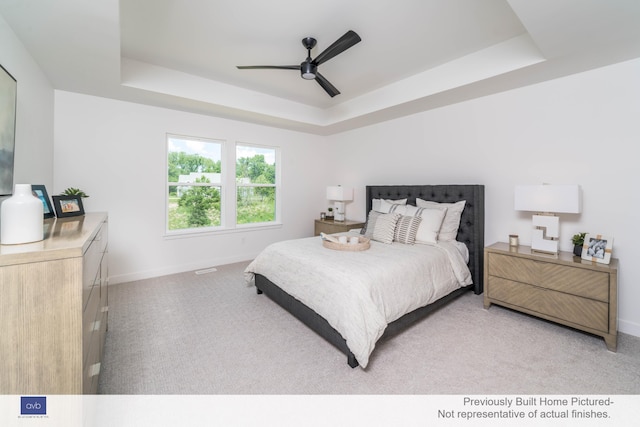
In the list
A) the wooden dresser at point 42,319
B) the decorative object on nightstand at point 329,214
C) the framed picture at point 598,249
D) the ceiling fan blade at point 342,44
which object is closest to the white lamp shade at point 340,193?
the decorative object on nightstand at point 329,214

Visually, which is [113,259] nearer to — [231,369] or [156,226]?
[156,226]

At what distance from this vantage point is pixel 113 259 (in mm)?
3426

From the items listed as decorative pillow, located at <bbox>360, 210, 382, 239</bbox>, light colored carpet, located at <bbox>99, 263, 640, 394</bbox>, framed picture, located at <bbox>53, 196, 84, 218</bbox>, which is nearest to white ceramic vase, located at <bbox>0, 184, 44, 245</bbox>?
light colored carpet, located at <bbox>99, 263, 640, 394</bbox>

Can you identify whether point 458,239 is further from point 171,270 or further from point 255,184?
point 171,270

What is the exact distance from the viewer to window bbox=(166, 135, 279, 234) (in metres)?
3.94

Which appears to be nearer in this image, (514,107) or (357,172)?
(514,107)

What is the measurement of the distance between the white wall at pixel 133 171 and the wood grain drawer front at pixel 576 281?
3970 mm

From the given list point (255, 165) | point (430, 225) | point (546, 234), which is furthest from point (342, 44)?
point (255, 165)

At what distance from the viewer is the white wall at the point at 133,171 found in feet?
10.3

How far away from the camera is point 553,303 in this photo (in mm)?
2324

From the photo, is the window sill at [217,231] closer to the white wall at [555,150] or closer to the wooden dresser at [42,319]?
the white wall at [555,150]

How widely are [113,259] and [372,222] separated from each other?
11.1 ft
